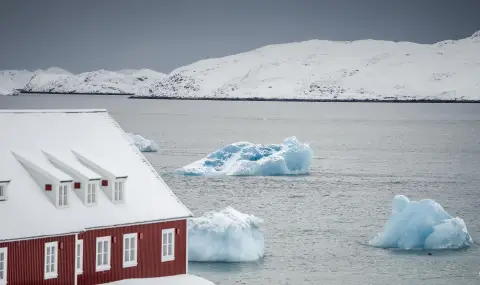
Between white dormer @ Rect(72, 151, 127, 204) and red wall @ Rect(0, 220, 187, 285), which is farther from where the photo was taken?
white dormer @ Rect(72, 151, 127, 204)

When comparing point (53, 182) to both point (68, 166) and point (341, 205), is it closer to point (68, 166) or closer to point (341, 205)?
point (68, 166)

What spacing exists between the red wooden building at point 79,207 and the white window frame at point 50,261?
0.02 metres

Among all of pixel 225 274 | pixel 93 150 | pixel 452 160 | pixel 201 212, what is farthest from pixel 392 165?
pixel 93 150

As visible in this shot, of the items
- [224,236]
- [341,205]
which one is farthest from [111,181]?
[341,205]

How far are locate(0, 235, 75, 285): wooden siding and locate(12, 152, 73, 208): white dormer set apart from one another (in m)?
1.09

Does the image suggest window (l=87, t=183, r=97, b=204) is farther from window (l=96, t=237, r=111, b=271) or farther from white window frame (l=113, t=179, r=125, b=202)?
window (l=96, t=237, r=111, b=271)

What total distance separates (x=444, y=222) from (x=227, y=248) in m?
9.31

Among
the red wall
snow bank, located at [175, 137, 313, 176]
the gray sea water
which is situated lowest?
the gray sea water

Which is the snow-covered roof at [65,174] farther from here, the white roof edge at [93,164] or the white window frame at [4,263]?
the white window frame at [4,263]

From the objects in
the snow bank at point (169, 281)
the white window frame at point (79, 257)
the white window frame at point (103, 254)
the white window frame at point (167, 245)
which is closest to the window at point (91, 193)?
the white window frame at point (103, 254)

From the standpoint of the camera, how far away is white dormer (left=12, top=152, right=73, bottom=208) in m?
27.2

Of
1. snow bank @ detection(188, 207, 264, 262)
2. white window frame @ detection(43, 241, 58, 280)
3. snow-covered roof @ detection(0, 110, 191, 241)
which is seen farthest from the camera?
snow bank @ detection(188, 207, 264, 262)

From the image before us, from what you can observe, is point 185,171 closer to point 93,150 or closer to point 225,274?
point 225,274

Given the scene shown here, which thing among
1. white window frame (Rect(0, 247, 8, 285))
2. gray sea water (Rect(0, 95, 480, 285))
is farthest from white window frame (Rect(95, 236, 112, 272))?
gray sea water (Rect(0, 95, 480, 285))
